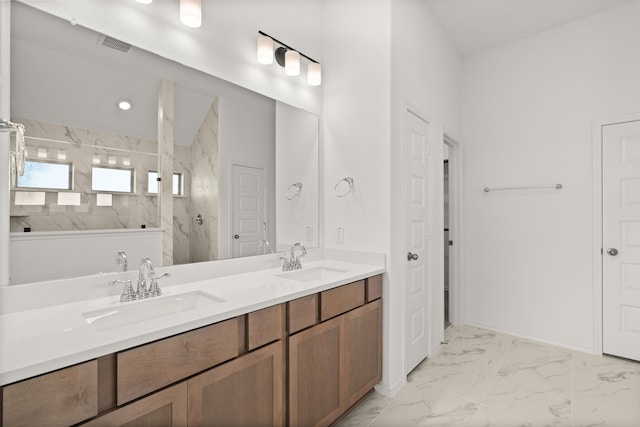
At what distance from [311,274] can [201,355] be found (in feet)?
3.60

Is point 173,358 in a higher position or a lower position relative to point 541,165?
lower

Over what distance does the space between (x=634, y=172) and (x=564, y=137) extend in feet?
1.92

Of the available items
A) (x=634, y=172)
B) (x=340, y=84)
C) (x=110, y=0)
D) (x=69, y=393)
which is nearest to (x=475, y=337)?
(x=634, y=172)

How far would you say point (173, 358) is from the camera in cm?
108

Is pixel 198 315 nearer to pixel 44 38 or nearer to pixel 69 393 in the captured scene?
pixel 69 393

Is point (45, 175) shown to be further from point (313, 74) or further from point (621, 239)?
point (621, 239)

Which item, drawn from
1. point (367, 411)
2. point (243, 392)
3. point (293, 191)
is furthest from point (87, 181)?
point (367, 411)

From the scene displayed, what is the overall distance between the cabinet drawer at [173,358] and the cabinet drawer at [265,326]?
0.07 meters

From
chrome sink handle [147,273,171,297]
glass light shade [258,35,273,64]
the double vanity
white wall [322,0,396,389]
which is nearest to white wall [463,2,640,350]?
white wall [322,0,396,389]

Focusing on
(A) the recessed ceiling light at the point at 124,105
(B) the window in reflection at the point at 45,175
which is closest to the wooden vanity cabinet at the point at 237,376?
(B) the window in reflection at the point at 45,175

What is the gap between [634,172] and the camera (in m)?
2.62

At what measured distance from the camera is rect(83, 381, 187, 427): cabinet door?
0.95 meters

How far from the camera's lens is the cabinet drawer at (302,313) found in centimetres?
154

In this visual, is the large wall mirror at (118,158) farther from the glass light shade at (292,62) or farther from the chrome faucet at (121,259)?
the glass light shade at (292,62)
